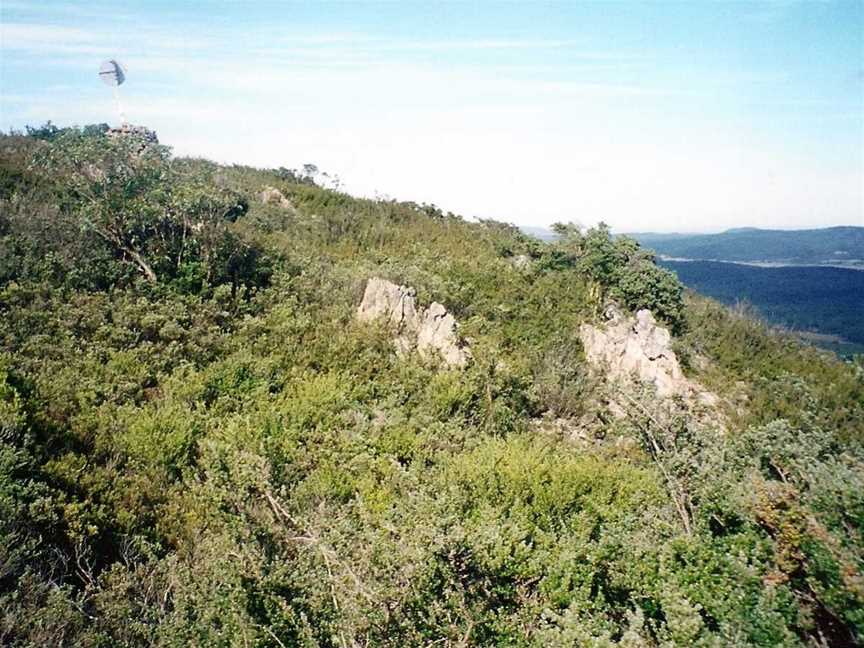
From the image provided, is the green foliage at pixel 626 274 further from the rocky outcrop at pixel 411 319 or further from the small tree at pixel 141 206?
the small tree at pixel 141 206

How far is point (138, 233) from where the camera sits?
55.3 feet

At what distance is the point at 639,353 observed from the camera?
68.1 feet

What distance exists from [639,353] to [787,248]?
187091mm

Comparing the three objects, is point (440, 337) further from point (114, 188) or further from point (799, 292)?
point (799, 292)

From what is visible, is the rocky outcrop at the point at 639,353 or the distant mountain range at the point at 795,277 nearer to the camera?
the rocky outcrop at the point at 639,353

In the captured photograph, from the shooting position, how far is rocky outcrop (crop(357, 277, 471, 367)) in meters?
17.2

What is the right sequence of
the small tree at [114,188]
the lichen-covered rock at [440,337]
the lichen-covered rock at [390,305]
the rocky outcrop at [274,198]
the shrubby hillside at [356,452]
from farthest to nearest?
the rocky outcrop at [274,198] < the lichen-covered rock at [390,305] < the lichen-covered rock at [440,337] < the small tree at [114,188] < the shrubby hillside at [356,452]

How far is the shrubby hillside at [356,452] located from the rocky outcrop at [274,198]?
13.9 ft

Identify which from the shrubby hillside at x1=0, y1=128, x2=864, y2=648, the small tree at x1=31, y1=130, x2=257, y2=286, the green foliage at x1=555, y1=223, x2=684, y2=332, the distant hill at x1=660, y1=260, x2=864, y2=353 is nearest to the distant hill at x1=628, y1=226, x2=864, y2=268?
the distant hill at x1=660, y1=260, x2=864, y2=353

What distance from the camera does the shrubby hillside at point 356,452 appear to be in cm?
607

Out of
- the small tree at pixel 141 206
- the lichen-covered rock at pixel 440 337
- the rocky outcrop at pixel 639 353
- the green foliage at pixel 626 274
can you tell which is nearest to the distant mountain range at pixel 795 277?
the green foliage at pixel 626 274

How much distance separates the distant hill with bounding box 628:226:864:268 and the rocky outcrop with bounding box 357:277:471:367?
5743 inches

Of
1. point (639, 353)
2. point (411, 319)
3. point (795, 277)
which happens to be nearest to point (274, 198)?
point (411, 319)

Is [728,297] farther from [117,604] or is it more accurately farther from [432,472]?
[117,604]
